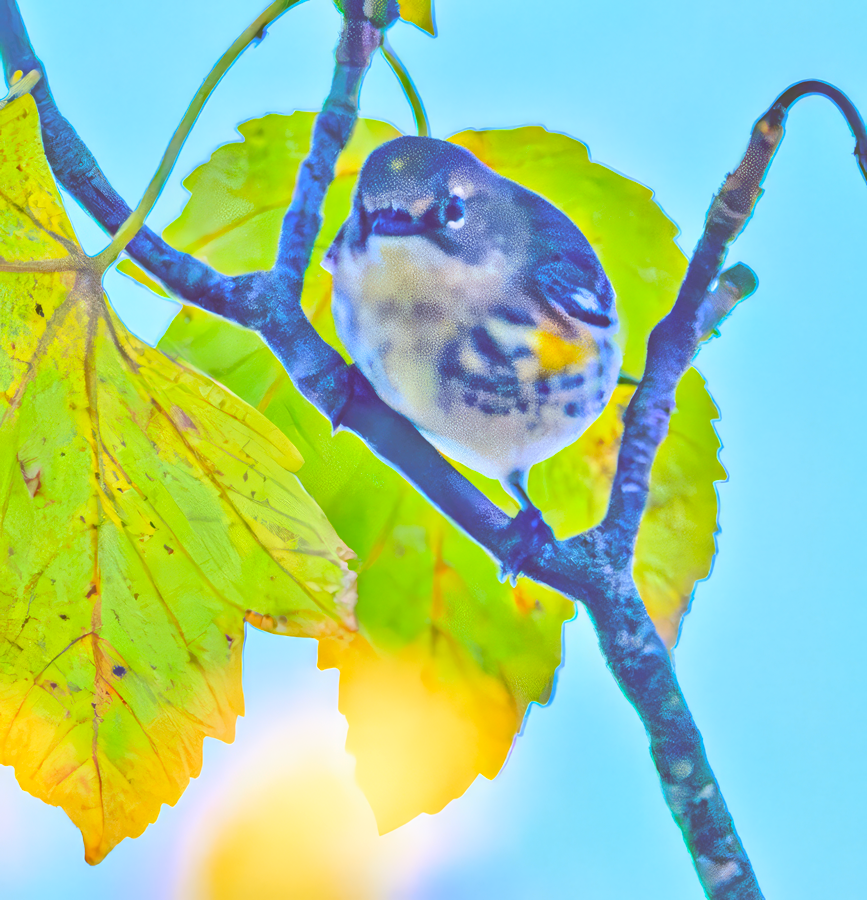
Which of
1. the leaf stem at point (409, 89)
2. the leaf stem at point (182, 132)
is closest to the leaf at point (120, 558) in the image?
the leaf stem at point (182, 132)

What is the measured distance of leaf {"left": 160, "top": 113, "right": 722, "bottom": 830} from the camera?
0.74ft

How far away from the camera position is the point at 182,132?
0.17 metres

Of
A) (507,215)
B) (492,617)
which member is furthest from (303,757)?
(507,215)

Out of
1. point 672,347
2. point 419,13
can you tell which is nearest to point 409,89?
point 419,13

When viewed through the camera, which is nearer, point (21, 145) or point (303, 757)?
point (21, 145)

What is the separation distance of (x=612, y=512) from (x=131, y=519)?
123mm

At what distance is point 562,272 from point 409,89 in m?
0.09

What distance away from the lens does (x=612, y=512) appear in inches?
7.1

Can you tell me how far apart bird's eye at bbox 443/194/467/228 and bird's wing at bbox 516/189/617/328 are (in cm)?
2

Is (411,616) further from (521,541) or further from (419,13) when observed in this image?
(419,13)

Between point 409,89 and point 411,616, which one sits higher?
point 409,89

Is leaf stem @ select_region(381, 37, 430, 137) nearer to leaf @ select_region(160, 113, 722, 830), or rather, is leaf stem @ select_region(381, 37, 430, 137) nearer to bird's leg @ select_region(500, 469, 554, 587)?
leaf @ select_region(160, 113, 722, 830)

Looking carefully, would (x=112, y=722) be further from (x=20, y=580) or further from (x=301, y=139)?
(x=301, y=139)

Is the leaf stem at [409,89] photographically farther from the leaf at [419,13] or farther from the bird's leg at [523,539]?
the bird's leg at [523,539]
